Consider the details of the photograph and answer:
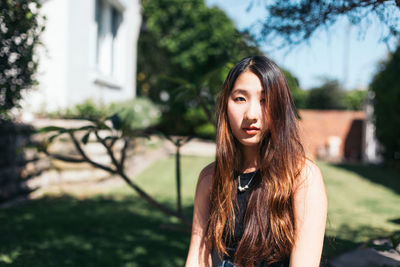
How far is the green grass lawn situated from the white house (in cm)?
156

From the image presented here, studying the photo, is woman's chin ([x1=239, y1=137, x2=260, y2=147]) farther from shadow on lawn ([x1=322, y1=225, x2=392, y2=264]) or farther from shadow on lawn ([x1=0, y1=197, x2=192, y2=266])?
shadow on lawn ([x1=322, y1=225, x2=392, y2=264])

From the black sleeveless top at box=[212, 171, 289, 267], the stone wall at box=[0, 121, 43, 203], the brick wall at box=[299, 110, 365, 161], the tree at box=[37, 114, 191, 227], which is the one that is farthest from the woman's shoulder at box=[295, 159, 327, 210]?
the brick wall at box=[299, 110, 365, 161]

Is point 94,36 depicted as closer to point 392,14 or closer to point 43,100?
point 43,100

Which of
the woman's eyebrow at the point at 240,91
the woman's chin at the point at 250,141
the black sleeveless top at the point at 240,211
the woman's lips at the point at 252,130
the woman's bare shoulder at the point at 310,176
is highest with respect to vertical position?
the woman's eyebrow at the point at 240,91

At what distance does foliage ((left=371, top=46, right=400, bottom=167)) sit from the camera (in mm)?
9727

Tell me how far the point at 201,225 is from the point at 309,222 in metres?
0.47

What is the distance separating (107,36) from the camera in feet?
30.7

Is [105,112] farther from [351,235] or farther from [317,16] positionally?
[317,16]

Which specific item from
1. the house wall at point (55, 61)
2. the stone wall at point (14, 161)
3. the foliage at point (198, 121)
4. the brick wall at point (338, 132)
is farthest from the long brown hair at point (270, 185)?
the brick wall at point (338, 132)

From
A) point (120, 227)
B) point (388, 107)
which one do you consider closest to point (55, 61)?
point (120, 227)

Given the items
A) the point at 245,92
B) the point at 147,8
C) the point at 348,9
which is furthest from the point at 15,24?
the point at 147,8

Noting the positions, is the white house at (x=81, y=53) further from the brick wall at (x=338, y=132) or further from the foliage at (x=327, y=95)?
the foliage at (x=327, y=95)

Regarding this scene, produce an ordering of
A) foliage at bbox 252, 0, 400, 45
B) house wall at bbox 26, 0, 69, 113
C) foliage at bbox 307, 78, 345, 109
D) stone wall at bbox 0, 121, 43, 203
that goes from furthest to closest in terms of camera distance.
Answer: foliage at bbox 307, 78, 345, 109
house wall at bbox 26, 0, 69, 113
stone wall at bbox 0, 121, 43, 203
foliage at bbox 252, 0, 400, 45

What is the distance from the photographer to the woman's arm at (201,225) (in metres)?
1.51
